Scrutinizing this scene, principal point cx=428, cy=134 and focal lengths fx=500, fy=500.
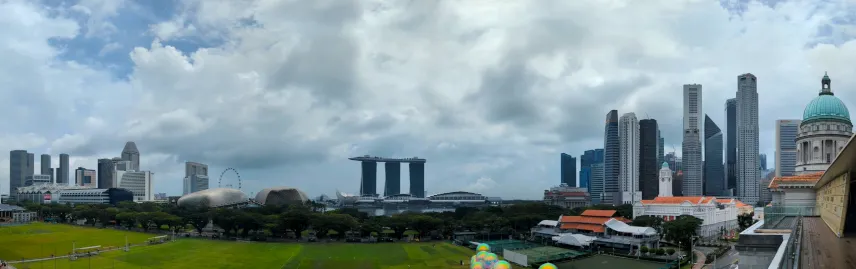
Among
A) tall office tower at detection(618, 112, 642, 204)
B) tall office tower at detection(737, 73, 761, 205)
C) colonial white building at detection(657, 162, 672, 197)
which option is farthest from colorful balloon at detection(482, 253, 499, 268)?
tall office tower at detection(737, 73, 761, 205)

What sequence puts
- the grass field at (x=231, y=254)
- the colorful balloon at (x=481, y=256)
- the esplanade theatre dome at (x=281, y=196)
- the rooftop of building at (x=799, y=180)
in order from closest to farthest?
the colorful balloon at (x=481, y=256)
the rooftop of building at (x=799, y=180)
the grass field at (x=231, y=254)
the esplanade theatre dome at (x=281, y=196)

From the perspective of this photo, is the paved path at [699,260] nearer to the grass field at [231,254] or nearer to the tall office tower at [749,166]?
the grass field at [231,254]

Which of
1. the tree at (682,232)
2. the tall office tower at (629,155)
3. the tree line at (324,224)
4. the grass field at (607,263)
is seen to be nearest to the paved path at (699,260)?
the tree at (682,232)

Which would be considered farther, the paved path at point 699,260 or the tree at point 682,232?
the tree at point 682,232

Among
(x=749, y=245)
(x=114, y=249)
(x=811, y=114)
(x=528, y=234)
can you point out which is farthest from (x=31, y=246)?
(x=811, y=114)

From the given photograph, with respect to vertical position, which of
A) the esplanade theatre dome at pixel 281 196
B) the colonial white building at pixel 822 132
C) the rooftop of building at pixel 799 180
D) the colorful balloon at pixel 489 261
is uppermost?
the colonial white building at pixel 822 132

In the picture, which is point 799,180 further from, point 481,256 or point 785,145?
point 785,145

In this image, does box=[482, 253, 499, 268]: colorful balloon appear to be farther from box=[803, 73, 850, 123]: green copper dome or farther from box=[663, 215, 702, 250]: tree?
box=[803, 73, 850, 123]: green copper dome

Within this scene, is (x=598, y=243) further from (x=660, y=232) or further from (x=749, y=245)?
(x=749, y=245)
